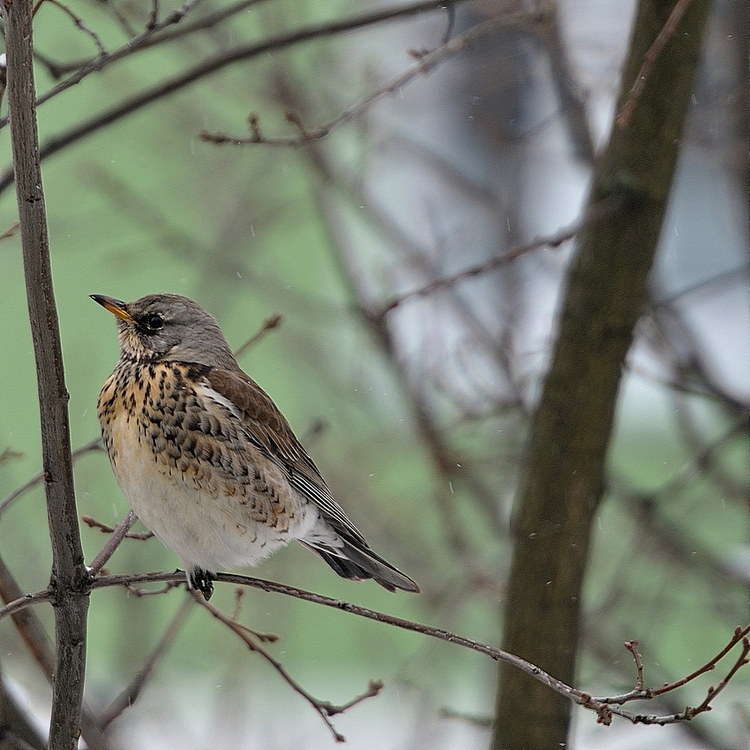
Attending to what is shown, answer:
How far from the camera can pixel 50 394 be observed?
152cm

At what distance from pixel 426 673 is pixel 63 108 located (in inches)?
161

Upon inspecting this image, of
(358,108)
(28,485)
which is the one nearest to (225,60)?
(358,108)

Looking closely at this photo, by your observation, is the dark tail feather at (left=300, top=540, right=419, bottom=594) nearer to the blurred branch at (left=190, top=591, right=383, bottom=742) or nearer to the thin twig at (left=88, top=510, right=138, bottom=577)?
the blurred branch at (left=190, top=591, right=383, bottom=742)

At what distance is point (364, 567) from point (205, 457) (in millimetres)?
478

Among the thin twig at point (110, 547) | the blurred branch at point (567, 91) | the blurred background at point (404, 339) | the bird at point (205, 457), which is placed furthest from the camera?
the blurred background at point (404, 339)

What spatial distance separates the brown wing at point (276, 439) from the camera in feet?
7.10

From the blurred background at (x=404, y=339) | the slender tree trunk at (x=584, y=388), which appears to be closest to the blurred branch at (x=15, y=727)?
the blurred background at (x=404, y=339)

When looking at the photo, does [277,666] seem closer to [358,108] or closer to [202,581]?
[202,581]

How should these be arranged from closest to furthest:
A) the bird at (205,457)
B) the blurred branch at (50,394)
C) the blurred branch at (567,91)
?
the blurred branch at (50,394) → the bird at (205,457) → the blurred branch at (567,91)

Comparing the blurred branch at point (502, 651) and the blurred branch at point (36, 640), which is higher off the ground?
the blurred branch at point (502, 651)

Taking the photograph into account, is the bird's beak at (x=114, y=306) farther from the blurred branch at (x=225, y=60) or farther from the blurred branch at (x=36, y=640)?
the blurred branch at (x=36, y=640)

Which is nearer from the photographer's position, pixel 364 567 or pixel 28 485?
pixel 28 485

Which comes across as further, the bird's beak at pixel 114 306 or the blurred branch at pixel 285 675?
the bird's beak at pixel 114 306

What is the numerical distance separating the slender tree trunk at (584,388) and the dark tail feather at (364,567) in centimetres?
46
